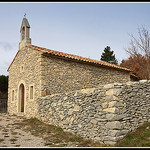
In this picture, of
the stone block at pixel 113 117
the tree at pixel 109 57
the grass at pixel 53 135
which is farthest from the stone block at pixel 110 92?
the tree at pixel 109 57

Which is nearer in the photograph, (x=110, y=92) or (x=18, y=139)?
(x=110, y=92)

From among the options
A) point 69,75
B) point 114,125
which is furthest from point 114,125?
point 69,75

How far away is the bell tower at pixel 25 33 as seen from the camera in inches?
535

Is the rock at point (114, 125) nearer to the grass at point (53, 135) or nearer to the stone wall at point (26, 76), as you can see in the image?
the grass at point (53, 135)

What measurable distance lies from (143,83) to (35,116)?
6.67m

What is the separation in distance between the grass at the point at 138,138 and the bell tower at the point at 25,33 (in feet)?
32.6

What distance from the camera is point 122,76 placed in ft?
51.5

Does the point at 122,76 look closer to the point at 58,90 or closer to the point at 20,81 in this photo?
the point at 58,90

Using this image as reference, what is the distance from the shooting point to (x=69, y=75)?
1216 centimetres

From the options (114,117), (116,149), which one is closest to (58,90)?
(114,117)

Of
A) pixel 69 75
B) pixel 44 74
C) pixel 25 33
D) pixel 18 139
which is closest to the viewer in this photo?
pixel 18 139

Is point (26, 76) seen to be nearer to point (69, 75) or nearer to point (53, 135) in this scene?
point (69, 75)

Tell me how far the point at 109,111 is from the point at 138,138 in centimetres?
131

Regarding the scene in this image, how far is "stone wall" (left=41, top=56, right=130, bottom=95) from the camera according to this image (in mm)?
11258
